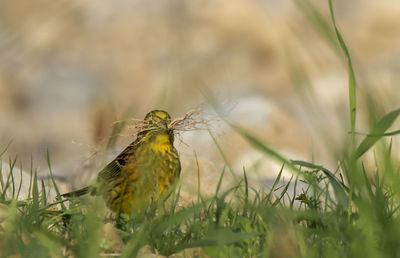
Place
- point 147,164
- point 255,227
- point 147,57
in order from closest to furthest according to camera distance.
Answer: point 255,227 → point 147,164 → point 147,57

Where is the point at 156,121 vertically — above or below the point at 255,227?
above

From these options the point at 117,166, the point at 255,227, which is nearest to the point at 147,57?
the point at 117,166

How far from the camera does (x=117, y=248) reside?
102 inches

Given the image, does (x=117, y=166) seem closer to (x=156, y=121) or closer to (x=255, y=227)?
(x=156, y=121)

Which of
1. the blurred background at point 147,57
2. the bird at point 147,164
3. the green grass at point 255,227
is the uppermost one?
the blurred background at point 147,57

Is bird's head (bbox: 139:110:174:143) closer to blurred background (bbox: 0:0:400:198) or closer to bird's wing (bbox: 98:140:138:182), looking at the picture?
bird's wing (bbox: 98:140:138:182)

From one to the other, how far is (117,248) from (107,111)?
0.69 meters

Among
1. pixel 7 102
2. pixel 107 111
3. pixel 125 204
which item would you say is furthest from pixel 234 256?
pixel 7 102

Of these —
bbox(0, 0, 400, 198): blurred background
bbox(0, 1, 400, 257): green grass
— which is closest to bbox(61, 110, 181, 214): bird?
bbox(0, 1, 400, 257): green grass

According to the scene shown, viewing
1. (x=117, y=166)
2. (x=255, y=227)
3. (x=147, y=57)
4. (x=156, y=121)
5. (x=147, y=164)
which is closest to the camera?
(x=255, y=227)

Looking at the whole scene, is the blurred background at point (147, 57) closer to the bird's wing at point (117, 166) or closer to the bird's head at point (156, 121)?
the bird's wing at point (117, 166)

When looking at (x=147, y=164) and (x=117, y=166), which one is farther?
(x=117, y=166)

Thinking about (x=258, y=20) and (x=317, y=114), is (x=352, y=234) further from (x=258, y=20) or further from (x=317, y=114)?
(x=258, y=20)

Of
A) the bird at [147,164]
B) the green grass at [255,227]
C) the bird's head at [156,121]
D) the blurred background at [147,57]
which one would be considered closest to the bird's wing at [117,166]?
the bird at [147,164]
